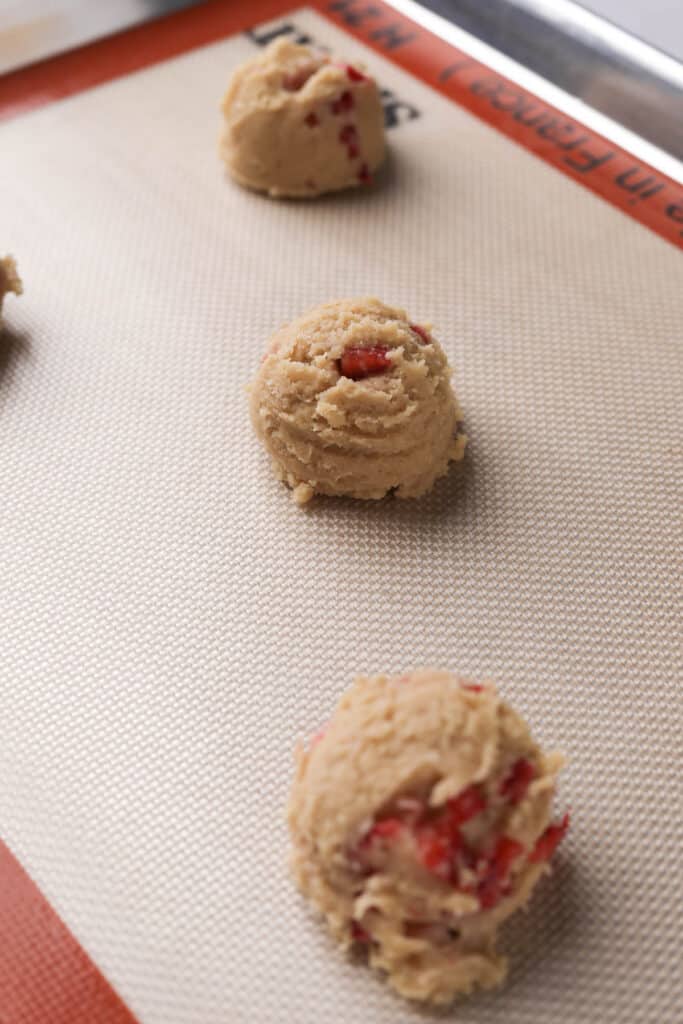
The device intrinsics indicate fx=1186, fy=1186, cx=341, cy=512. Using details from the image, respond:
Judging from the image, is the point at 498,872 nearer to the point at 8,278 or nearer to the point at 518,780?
the point at 518,780

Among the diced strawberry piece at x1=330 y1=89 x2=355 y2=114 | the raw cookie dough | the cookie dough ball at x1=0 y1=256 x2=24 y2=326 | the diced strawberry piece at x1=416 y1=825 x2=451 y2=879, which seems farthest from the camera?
the diced strawberry piece at x1=330 y1=89 x2=355 y2=114

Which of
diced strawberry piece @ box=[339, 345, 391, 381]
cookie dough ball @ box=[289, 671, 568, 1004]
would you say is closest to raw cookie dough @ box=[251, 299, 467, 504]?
diced strawberry piece @ box=[339, 345, 391, 381]

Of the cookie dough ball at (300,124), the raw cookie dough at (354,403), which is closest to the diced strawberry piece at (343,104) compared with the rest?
the cookie dough ball at (300,124)

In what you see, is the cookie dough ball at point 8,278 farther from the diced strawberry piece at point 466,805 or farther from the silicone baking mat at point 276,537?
the diced strawberry piece at point 466,805

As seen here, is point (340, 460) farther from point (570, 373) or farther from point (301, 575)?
point (570, 373)

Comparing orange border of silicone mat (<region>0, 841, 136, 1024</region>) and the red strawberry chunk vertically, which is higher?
orange border of silicone mat (<region>0, 841, 136, 1024</region>)

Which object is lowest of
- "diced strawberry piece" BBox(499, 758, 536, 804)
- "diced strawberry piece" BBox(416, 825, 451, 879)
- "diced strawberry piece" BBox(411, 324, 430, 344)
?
"diced strawberry piece" BBox(499, 758, 536, 804)

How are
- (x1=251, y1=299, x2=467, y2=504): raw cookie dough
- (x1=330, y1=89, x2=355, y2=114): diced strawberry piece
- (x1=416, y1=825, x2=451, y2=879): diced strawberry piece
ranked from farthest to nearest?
1. (x1=330, y1=89, x2=355, y2=114): diced strawberry piece
2. (x1=251, y1=299, x2=467, y2=504): raw cookie dough
3. (x1=416, y1=825, x2=451, y2=879): diced strawberry piece

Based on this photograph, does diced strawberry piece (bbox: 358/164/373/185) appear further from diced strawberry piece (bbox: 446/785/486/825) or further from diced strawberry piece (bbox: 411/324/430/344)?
diced strawberry piece (bbox: 446/785/486/825)
